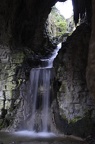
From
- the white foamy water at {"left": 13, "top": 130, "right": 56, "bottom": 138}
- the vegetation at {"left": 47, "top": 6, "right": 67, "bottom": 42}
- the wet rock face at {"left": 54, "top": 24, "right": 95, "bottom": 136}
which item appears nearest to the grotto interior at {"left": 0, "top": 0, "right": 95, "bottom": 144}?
the wet rock face at {"left": 54, "top": 24, "right": 95, "bottom": 136}

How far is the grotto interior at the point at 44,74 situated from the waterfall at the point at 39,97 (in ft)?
0.18

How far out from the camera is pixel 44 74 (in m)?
14.4

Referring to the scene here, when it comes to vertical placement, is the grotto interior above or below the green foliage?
below

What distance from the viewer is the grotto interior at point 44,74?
12109 mm

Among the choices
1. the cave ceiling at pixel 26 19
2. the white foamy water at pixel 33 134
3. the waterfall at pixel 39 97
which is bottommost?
the white foamy water at pixel 33 134

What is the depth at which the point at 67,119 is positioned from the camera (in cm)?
1212

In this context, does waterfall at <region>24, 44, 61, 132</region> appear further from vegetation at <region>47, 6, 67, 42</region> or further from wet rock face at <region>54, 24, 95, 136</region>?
vegetation at <region>47, 6, 67, 42</region>

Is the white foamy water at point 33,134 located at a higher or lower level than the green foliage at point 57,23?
lower

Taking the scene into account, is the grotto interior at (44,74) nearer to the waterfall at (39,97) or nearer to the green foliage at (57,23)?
the waterfall at (39,97)

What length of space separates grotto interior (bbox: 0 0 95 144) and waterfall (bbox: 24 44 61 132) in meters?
0.06

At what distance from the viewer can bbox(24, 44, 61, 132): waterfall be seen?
514 inches

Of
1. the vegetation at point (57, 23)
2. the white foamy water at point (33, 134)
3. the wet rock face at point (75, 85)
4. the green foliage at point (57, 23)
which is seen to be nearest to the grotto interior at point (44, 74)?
the wet rock face at point (75, 85)

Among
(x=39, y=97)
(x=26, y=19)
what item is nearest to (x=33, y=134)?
(x=39, y=97)

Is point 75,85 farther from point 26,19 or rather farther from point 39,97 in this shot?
point 26,19
